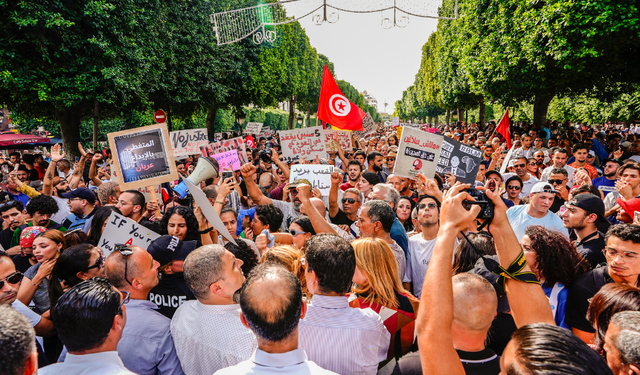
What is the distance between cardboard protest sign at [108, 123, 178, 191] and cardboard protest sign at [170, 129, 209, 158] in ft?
12.3

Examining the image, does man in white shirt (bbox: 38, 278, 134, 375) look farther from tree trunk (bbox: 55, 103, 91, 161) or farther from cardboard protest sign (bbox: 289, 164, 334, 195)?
tree trunk (bbox: 55, 103, 91, 161)

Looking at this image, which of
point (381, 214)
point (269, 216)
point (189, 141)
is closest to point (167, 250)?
point (269, 216)

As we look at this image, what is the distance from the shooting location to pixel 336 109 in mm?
10461

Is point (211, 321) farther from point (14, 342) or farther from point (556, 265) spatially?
point (556, 265)

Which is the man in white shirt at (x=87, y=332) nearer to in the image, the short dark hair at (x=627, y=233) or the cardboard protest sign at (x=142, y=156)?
the short dark hair at (x=627, y=233)

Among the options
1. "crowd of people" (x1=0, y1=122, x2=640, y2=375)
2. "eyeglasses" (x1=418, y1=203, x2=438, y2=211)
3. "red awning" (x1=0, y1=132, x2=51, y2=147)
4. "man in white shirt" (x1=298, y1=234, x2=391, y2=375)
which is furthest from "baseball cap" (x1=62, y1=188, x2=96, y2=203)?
"red awning" (x1=0, y1=132, x2=51, y2=147)

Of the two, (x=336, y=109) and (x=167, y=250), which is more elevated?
(x=336, y=109)

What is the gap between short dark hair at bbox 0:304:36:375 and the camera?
152 centimetres

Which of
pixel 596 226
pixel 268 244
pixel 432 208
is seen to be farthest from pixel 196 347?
pixel 596 226

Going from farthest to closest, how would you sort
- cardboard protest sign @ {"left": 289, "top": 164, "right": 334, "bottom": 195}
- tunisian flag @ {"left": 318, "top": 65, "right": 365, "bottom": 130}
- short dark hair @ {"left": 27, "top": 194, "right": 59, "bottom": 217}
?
tunisian flag @ {"left": 318, "top": 65, "right": 365, "bottom": 130}, cardboard protest sign @ {"left": 289, "top": 164, "right": 334, "bottom": 195}, short dark hair @ {"left": 27, "top": 194, "right": 59, "bottom": 217}

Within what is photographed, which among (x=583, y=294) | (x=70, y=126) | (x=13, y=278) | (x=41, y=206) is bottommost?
(x=583, y=294)

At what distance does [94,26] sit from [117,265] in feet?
41.4

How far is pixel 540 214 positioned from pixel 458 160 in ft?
4.54

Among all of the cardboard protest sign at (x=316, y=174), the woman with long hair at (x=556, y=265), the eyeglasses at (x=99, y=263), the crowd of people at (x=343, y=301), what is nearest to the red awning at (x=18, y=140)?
the crowd of people at (x=343, y=301)
